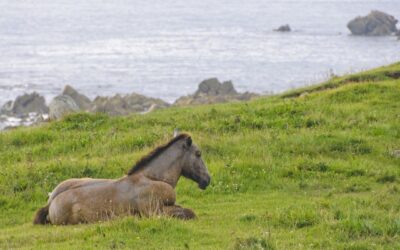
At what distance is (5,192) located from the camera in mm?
19203

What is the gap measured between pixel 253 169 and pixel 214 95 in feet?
174

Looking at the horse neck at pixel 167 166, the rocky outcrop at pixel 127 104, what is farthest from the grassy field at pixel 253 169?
the rocky outcrop at pixel 127 104

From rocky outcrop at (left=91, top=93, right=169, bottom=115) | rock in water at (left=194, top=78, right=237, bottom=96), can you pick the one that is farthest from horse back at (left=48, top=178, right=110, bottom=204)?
rock in water at (left=194, top=78, right=237, bottom=96)

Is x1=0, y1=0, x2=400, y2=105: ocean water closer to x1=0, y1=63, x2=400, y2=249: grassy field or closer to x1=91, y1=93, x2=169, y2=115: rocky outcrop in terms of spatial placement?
x1=91, y1=93, x2=169, y2=115: rocky outcrop

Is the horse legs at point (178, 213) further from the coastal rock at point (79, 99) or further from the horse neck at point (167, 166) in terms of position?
the coastal rock at point (79, 99)

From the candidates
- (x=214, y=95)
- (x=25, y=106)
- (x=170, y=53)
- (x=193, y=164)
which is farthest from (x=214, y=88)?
(x=193, y=164)

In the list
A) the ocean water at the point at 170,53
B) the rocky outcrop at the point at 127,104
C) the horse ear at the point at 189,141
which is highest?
the horse ear at the point at 189,141

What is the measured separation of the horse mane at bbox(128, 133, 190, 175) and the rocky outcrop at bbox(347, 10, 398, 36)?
127396 mm

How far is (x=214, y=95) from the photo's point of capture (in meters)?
72.8

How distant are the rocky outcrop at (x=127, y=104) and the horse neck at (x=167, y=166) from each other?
157ft

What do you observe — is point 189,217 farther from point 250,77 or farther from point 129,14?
point 129,14

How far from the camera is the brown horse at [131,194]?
14555mm

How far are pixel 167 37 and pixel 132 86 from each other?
53.0 metres

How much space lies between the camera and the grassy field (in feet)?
41.2
